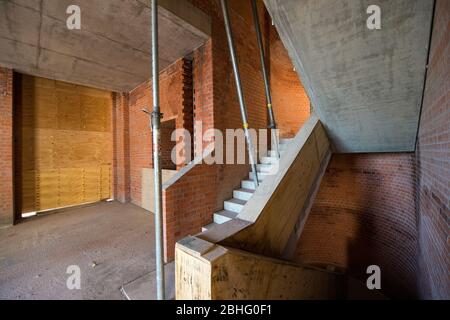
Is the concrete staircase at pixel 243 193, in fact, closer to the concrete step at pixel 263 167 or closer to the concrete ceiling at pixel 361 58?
the concrete step at pixel 263 167

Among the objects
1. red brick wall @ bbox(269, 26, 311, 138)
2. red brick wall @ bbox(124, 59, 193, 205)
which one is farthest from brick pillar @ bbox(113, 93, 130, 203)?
red brick wall @ bbox(269, 26, 311, 138)

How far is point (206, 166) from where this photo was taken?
136 inches

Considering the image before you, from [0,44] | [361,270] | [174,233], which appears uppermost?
[0,44]

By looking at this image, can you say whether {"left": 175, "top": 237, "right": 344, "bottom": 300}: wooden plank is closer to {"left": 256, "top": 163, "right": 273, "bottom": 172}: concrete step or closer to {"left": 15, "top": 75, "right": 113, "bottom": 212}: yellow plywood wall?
{"left": 256, "top": 163, "right": 273, "bottom": 172}: concrete step

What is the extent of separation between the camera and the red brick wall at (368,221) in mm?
3820

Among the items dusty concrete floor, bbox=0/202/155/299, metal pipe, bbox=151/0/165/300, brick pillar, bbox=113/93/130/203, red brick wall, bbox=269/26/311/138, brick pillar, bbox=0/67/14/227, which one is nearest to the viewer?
metal pipe, bbox=151/0/165/300

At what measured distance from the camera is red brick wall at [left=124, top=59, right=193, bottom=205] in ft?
13.6

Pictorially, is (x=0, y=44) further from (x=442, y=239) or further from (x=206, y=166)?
(x=442, y=239)

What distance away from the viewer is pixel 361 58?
2.26 meters

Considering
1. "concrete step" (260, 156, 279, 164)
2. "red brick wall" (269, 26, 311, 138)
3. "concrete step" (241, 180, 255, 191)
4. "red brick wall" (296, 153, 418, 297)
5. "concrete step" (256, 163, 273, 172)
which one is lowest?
"red brick wall" (296, 153, 418, 297)

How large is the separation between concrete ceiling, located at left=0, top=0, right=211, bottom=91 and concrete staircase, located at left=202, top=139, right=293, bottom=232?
2.68 m

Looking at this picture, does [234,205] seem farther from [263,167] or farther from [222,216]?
[263,167]
